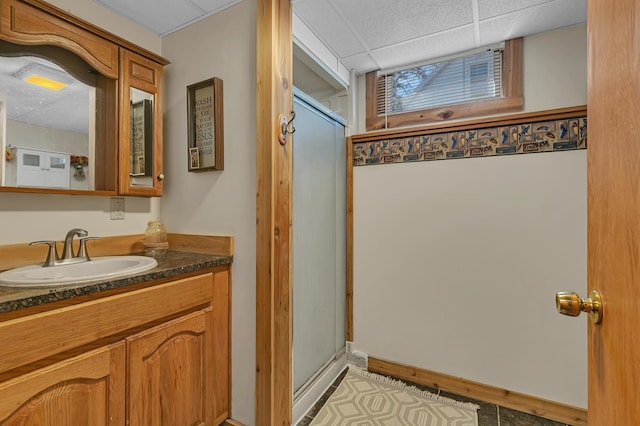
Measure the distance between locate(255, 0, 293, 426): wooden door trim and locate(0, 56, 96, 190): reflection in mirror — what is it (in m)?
0.88

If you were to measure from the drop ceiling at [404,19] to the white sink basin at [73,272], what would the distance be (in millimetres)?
1311

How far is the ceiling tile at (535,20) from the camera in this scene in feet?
5.06

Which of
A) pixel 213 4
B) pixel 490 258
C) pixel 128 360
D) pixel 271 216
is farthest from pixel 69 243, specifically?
pixel 490 258

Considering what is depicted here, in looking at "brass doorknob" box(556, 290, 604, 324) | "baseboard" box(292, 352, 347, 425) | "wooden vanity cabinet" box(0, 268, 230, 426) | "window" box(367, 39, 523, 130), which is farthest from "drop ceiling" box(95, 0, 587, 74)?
"baseboard" box(292, 352, 347, 425)

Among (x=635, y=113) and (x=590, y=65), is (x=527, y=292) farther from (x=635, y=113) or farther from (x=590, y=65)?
(x=635, y=113)

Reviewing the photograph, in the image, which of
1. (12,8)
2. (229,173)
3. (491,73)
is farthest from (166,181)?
(491,73)

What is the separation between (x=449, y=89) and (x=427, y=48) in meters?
0.32

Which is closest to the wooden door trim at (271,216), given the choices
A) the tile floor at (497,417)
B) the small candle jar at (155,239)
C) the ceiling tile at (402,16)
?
the tile floor at (497,417)

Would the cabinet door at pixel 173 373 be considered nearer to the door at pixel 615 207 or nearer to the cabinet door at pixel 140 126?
the cabinet door at pixel 140 126

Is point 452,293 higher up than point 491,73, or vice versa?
point 491,73

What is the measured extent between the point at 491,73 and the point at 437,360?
76.6 inches

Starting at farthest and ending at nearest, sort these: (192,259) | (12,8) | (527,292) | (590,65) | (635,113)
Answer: (527,292) → (192,259) → (12,8) → (590,65) → (635,113)

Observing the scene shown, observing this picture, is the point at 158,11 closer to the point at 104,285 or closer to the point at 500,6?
the point at 104,285

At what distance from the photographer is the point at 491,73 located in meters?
1.92
